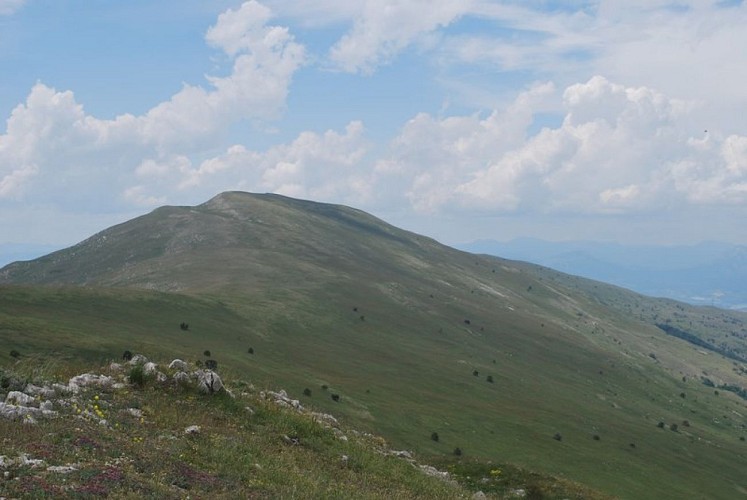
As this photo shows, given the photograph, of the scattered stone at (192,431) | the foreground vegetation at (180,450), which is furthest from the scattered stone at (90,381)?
the scattered stone at (192,431)

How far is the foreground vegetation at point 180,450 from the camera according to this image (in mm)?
16609

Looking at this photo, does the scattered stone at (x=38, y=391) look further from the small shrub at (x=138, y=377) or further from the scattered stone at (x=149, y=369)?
the scattered stone at (x=149, y=369)

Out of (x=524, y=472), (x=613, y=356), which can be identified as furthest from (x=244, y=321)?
(x=613, y=356)

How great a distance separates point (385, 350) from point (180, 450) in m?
94.8

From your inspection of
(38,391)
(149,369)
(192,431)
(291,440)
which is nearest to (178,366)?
(149,369)

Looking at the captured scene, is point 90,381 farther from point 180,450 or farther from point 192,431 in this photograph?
point 180,450

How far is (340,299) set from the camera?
140500 mm

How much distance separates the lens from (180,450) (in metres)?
20.6

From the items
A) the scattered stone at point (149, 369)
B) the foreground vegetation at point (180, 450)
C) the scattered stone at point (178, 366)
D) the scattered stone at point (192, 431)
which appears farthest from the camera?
the scattered stone at point (178, 366)

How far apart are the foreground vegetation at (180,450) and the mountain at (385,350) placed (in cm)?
2230

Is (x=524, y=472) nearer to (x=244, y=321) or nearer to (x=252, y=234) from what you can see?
(x=244, y=321)

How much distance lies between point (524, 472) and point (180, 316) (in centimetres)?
6532

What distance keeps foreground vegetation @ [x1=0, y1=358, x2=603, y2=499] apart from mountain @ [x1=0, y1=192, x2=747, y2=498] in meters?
22.3

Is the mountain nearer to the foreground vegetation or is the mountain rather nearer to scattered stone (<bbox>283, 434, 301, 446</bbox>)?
the foreground vegetation
